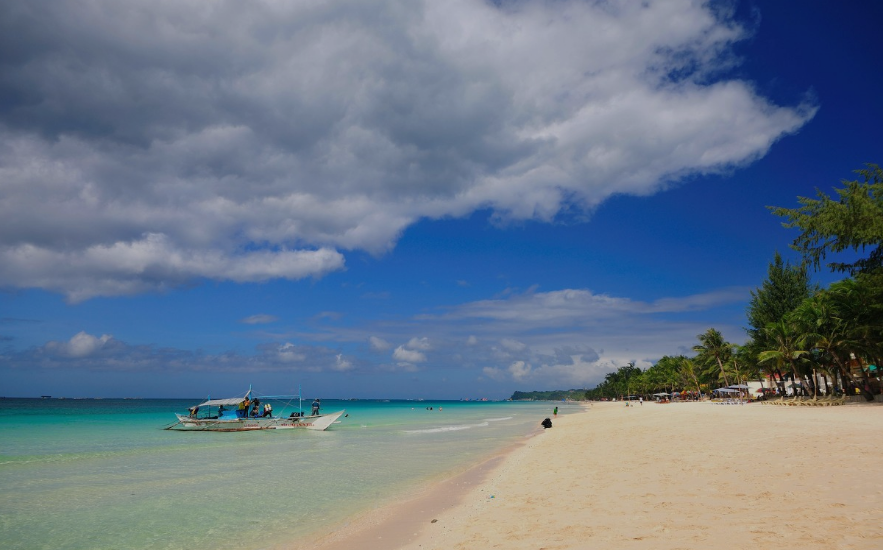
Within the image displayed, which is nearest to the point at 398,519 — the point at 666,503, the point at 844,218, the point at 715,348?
the point at 666,503

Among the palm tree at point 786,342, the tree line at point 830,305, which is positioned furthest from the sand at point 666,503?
the palm tree at point 786,342

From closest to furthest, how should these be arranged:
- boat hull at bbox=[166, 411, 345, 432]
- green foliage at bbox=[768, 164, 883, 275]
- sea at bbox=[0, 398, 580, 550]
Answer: sea at bbox=[0, 398, 580, 550] < green foliage at bbox=[768, 164, 883, 275] < boat hull at bbox=[166, 411, 345, 432]

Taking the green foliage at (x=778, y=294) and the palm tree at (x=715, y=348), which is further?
the palm tree at (x=715, y=348)

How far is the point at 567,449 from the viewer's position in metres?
18.7

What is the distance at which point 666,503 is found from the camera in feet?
26.5

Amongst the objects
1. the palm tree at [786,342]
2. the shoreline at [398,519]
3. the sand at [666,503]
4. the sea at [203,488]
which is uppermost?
the palm tree at [786,342]

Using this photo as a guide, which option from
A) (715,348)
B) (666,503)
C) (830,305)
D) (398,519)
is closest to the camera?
(666,503)

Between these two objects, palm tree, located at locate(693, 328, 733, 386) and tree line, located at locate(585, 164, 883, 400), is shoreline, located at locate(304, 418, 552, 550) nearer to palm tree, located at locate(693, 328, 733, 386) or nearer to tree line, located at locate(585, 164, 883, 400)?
tree line, located at locate(585, 164, 883, 400)

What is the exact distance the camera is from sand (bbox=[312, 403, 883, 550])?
6.28 metres

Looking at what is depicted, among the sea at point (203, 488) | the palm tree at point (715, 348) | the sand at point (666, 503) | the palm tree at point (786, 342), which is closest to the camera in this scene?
the sand at point (666, 503)

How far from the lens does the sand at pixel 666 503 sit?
20.6 ft

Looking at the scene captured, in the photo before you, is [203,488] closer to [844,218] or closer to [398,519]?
[398,519]

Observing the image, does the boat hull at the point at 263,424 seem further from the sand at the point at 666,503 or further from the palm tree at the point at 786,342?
the palm tree at the point at 786,342

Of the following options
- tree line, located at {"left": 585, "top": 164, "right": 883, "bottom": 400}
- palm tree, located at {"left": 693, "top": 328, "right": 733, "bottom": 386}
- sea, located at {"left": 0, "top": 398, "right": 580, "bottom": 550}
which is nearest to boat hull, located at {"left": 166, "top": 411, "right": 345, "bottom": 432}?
sea, located at {"left": 0, "top": 398, "right": 580, "bottom": 550}
